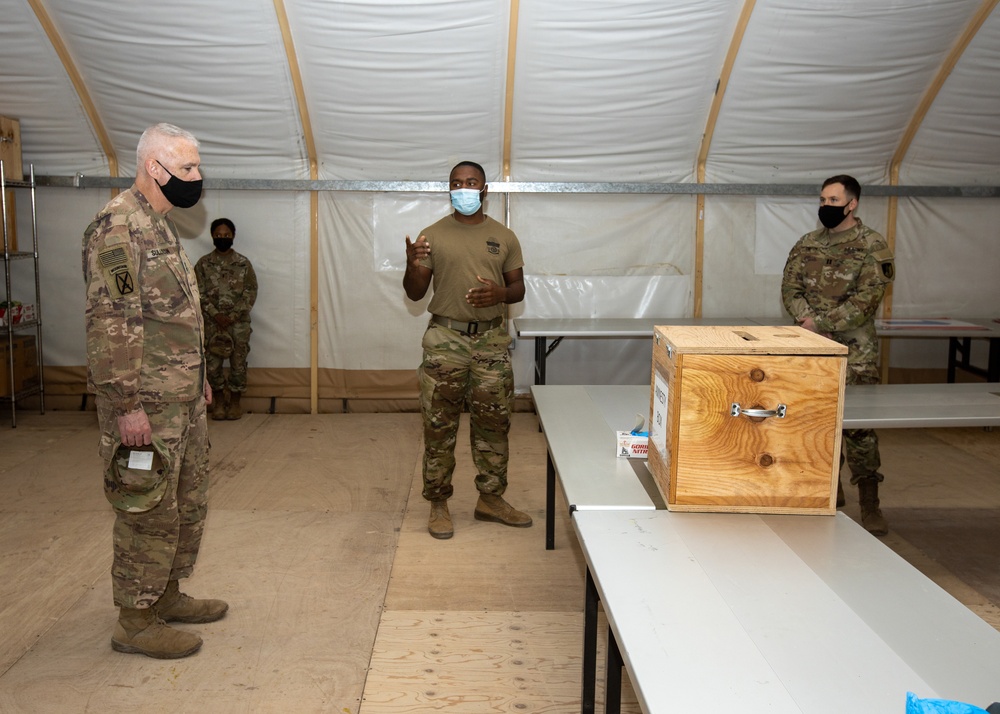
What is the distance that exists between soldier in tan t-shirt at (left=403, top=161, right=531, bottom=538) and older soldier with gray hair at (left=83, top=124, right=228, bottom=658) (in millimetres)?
1279

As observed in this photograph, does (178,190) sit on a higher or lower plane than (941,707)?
higher

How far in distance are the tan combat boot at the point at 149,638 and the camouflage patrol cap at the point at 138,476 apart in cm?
48

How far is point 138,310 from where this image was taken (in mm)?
2832

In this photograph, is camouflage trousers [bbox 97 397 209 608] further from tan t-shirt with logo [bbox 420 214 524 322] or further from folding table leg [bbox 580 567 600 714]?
folding table leg [bbox 580 567 600 714]

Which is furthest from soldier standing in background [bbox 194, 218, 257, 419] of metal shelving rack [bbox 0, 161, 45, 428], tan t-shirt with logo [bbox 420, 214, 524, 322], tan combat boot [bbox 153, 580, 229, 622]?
tan combat boot [bbox 153, 580, 229, 622]

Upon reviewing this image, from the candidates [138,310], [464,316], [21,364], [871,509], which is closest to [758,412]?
[138,310]

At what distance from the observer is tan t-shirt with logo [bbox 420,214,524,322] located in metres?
4.16

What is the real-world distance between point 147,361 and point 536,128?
4.32 metres

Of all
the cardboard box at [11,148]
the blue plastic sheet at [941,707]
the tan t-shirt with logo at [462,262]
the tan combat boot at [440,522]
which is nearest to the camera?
the blue plastic sheet at [941,707]

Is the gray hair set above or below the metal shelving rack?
above

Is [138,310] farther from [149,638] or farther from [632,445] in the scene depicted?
[632,445]

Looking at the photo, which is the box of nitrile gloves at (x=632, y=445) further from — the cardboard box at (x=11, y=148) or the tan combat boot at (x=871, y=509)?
the cardboard box at (x=11, y=148)

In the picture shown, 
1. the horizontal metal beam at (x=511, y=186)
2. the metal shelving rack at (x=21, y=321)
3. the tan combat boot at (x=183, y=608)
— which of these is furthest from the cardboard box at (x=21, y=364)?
the tan combat boot at (x=183, y=608)

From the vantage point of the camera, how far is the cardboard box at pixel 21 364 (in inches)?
266
